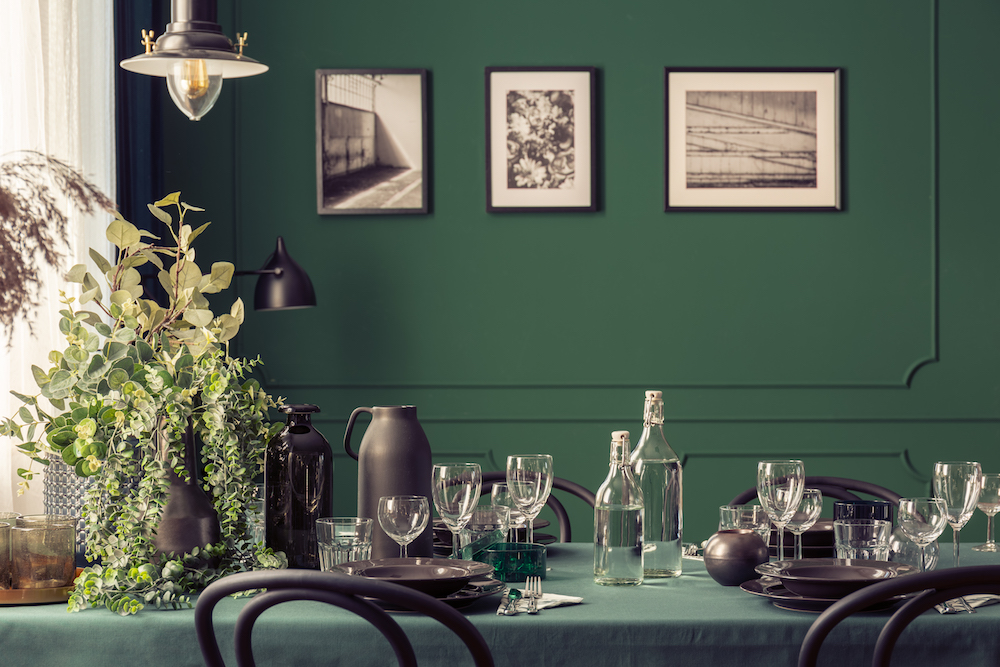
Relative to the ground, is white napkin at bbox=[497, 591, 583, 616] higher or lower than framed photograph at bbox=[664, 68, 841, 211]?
lower

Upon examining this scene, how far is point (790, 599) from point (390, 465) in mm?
676

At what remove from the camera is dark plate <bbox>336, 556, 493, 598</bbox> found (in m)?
1.46

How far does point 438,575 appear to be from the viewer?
156 centimetres

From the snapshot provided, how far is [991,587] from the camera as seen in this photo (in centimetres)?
131

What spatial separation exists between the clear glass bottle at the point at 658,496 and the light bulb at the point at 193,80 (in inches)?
40.9

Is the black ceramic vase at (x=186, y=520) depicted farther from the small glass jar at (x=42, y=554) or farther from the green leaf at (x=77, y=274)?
the green leaf at (x=77, y=274)

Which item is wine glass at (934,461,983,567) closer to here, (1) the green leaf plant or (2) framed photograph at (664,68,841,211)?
(1) the green leaf plant

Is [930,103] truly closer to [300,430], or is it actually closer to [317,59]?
[317,59]

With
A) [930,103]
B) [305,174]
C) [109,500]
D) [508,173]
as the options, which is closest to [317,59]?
[305,174]

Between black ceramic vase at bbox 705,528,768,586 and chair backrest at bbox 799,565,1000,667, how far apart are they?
0.34 meters

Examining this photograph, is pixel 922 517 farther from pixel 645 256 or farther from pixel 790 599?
pixel 645 256

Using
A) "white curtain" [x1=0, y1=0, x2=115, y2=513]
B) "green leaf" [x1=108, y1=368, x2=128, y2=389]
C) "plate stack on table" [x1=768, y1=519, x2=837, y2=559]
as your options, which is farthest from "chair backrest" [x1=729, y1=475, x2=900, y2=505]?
"white curtain" [x1=0, y1=0, x2=115, y2=513]

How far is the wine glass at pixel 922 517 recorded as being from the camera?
5.32 ft

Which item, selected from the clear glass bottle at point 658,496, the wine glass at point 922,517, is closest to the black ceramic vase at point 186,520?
the clear glass bottle at point 658,496
